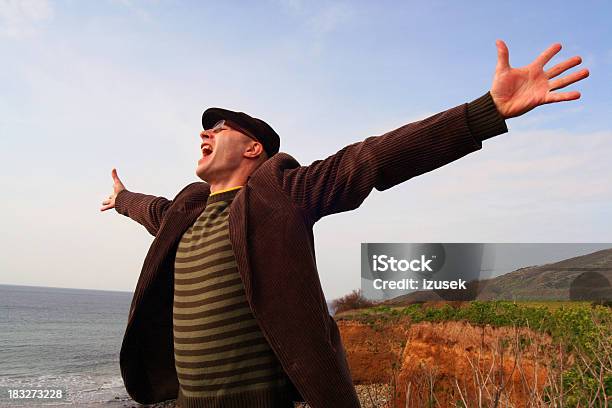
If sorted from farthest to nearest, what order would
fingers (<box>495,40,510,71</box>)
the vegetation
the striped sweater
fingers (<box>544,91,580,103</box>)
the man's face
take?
the vegetation → the man's face → the striped sweater → fingers (<box>495,40,510,71</box>) → fingers (<box>544,91,580,103</box>)

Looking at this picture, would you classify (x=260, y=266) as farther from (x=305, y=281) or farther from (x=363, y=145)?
(x=363, y=145)

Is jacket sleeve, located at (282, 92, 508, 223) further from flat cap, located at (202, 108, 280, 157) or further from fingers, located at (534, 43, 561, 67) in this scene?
flat cap, located at (202, 108, 280, 157)

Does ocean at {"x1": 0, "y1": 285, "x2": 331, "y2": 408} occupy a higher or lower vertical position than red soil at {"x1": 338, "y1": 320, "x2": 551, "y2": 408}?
lower

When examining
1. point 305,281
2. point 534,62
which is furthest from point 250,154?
point 534,62

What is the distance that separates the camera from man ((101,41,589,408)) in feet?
6.58

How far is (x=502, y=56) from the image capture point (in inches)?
78.5

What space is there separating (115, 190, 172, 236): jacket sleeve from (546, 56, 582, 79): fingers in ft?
6.92

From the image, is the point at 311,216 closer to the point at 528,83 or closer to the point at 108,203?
the point at 528,83

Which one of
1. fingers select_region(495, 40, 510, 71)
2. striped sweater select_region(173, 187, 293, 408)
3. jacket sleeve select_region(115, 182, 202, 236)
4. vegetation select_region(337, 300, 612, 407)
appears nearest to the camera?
fingers select_region(495, 40, 510, 71)

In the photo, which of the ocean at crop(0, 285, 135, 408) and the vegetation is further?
the ocean at crop(0, 285, 135, 408)

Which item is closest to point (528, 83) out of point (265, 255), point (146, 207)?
point (265, 255)

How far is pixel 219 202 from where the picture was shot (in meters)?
2.67

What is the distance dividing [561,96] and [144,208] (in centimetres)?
235

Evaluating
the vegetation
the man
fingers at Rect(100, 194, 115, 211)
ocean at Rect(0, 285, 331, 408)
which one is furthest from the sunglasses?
ocean at Rect(0, 285, 331, 408)
